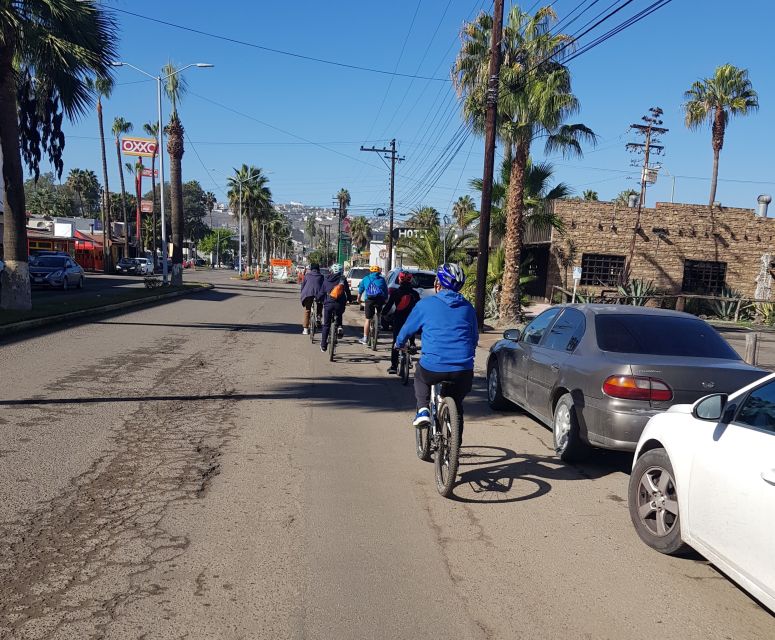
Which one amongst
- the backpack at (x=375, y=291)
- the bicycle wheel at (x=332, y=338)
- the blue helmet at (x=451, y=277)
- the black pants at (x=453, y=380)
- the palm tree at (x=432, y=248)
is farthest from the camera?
the palm tree at (x=432, y=248)

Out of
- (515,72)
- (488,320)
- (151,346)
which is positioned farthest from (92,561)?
(488,320)

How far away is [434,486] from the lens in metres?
6.06

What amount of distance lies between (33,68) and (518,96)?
13481 millimetres

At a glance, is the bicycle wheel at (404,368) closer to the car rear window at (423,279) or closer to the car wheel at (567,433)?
the car wheel at (567,433)

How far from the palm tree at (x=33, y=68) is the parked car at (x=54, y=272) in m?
12.4

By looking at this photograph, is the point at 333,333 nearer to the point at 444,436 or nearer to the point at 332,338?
the point at 332,338

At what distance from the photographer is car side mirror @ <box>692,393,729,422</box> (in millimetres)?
4250

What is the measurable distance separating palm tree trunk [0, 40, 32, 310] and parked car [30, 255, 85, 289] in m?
13.0

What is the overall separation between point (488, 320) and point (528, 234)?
11.2 metres

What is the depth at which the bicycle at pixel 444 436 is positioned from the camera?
18.4 feet

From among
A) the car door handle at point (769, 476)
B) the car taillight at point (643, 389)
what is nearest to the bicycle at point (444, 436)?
the car taillight at point (643, 389)

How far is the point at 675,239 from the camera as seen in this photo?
3300 centimetres

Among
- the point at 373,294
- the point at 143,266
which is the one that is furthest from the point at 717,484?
the point at 143,266

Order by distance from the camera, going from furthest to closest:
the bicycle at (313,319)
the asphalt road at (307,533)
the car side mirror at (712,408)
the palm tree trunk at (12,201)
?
the palm tree trunk at (12,201) → the bicycle at (313,319) → the car side mirror at (712,408) → the asphalt road at (307,533)
